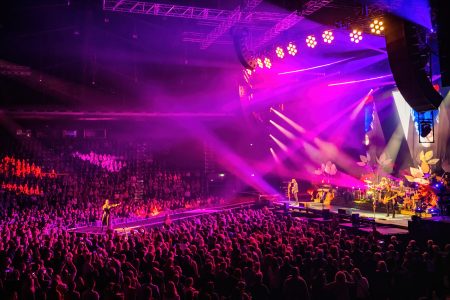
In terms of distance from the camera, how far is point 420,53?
7918mm

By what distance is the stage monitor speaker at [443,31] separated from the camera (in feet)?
24.4

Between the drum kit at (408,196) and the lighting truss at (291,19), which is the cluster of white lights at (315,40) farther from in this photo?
the drum kit at (408,196)

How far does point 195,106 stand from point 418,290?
20359mm

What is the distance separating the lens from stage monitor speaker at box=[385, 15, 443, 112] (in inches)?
304

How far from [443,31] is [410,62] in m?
0.76

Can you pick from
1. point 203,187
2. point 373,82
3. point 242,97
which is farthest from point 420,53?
point 203,187

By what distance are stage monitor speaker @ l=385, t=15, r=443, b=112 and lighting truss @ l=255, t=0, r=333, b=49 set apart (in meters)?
2.31

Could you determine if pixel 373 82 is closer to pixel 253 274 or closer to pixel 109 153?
pixel 253 274

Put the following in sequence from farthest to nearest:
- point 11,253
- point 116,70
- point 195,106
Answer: point 195,106, point 116,70, point 11,253

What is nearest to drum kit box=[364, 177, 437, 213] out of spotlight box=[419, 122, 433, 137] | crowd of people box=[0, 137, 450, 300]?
crowd of people box=[0, 137, 450, 300]

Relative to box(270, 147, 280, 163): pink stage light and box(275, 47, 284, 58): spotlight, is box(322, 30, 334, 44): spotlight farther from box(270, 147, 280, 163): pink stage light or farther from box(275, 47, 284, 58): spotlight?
box(270, 147, 280, 163): pink stage light

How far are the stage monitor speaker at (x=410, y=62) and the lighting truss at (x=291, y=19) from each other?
2310 mm

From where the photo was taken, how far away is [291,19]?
39.5ft

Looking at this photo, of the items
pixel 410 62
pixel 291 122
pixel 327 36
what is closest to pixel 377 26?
pixel 410 62
